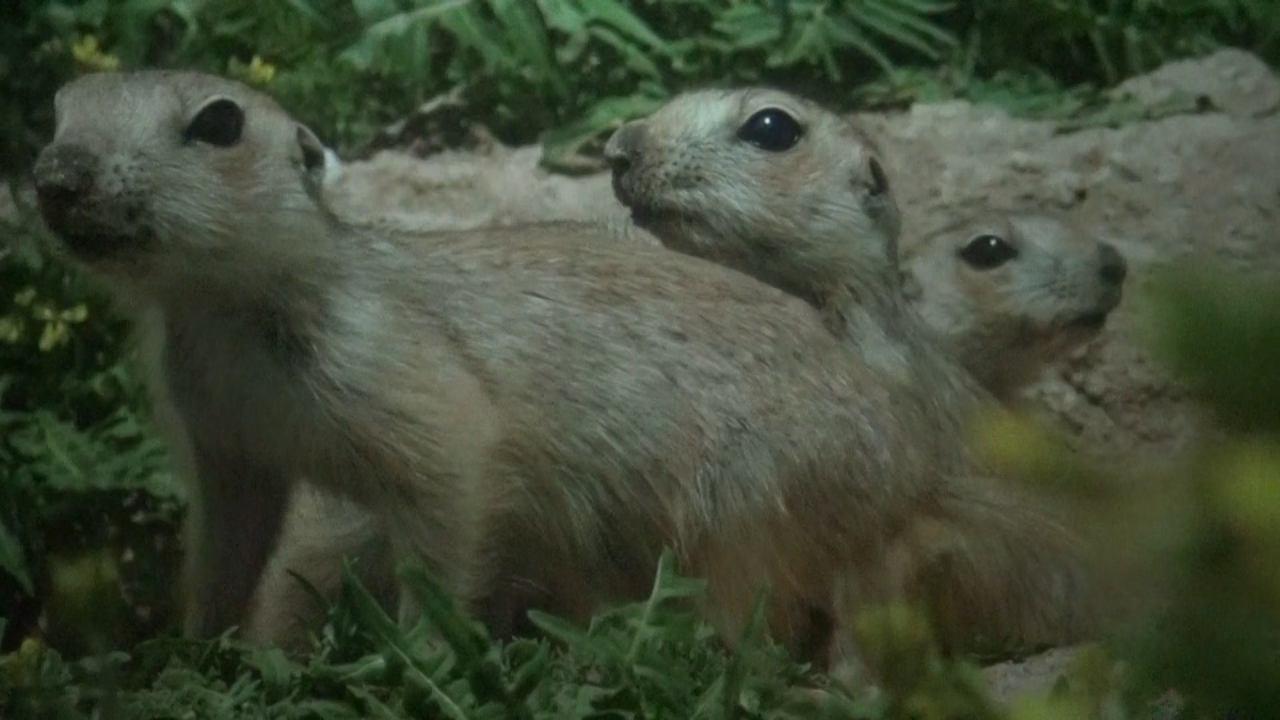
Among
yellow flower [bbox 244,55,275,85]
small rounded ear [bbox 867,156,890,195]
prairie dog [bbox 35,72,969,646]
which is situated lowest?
prairie dog [bbox 35,72,969,646]

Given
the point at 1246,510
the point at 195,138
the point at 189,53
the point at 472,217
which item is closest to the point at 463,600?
the point at 195,138

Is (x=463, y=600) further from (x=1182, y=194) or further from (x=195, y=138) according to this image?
(x=1182, y=194)

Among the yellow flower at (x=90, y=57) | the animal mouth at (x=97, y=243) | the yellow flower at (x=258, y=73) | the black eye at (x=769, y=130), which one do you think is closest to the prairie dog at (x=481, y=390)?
the animal mouth at (x=97, y=243)

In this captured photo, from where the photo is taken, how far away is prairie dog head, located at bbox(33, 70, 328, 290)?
137 inches

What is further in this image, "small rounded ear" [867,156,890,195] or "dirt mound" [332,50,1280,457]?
"dirt mound" [332,50,1280,457]

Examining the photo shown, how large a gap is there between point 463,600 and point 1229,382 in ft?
9.52

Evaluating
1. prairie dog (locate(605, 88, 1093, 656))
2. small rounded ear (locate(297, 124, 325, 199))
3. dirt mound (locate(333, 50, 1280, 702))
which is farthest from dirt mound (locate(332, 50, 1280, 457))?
small rounded ear (locate(297, 124, 325, 199))

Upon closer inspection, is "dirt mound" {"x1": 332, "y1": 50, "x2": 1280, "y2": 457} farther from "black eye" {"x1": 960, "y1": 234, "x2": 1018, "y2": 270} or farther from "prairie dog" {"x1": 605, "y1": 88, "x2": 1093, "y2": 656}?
"prairie dog" {"x1": 605, "y1": 88, "x2": 1093, "y2": 656}

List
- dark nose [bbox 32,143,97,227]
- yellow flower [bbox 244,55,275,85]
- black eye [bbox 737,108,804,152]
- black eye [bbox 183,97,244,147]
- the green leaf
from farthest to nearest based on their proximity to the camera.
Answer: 1. yellow flower [bbox 244,55,275,85]
2. black eye [bbox 737,108,804,152]
3. the green leaf
4. black eye [bbox 183,97,244,147]
5. dark nose [bbox 32,143,97,227]

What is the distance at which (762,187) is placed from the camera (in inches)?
198

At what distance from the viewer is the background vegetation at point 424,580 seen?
1.21 meters

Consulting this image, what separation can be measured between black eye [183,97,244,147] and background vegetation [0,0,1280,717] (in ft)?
2.86

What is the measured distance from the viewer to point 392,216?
582cm

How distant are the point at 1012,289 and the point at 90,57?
2.87m
